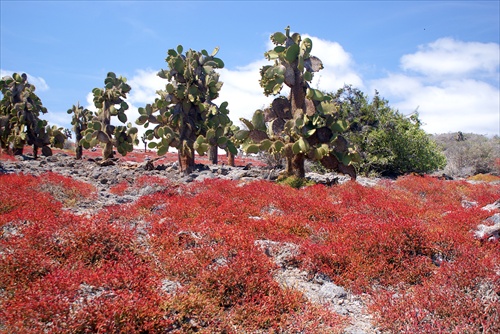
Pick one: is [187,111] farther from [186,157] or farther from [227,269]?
[227,269]

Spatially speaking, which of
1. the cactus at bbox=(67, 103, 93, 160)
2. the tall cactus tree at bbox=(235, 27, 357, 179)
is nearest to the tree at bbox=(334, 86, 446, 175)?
the tall cactus tree at bbox=(235, 27, 357, 179)

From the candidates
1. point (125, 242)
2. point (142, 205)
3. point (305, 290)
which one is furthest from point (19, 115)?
point (305, 290)

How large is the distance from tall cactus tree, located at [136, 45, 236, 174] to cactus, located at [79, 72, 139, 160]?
521cm

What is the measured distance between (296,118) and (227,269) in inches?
382

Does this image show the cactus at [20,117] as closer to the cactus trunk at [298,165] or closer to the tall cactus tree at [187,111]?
the tall cactus tree at [187,111]

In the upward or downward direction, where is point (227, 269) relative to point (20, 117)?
downward

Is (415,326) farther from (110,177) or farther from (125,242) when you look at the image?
(110,177)

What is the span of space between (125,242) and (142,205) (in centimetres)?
354

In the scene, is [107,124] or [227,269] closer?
[227,269]

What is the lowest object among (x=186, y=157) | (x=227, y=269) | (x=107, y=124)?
(x=227, y=269)

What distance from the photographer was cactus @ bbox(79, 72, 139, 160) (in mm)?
24969

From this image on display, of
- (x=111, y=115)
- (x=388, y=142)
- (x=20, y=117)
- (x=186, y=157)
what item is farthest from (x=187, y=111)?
(x=20, y=117)

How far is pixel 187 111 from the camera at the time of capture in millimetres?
20156

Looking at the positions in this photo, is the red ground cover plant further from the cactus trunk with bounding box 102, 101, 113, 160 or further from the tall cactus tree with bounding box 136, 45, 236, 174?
the cactus trunk with bounding box 102, 101, 113, 160
